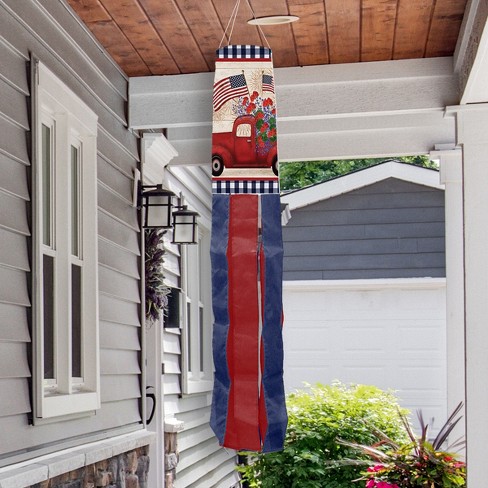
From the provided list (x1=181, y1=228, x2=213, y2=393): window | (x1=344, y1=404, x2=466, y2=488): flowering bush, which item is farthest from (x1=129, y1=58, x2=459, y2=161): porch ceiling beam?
(x1=181, y1=228, x2=213, y2=393): window

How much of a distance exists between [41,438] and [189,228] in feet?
9.91

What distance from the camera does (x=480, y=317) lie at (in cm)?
516

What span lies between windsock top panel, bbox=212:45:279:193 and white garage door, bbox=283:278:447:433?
7.29 m

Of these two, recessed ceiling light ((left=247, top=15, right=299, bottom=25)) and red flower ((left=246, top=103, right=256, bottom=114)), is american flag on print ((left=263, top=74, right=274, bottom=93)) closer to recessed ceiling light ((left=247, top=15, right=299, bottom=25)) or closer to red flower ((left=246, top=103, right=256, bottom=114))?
red flower ((left=246, top=103, right=256, bottom=114))

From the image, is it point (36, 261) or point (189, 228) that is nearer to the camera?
point (36, 261)

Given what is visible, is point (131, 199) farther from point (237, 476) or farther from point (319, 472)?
point (237, 476)

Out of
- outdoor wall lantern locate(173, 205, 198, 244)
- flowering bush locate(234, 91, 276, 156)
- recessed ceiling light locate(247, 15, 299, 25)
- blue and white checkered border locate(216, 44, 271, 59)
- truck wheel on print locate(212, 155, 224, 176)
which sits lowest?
outdoor wall lantern locate(173, 205, 198, 244)

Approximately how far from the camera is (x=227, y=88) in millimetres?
4012

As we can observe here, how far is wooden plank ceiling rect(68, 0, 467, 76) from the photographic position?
4641 millimetres

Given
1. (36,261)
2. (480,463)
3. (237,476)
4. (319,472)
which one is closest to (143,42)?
(36,261)

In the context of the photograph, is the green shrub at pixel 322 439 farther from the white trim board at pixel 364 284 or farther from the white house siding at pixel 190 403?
the white trim board at pixel 364 284

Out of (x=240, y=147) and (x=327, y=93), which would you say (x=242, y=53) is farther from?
(x=327, y=93)

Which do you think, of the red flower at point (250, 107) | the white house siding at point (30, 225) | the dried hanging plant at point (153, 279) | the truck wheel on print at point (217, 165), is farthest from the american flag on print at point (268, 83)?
the dried hanging plant at point (153, 279)

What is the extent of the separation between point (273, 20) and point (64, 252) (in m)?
1.50
